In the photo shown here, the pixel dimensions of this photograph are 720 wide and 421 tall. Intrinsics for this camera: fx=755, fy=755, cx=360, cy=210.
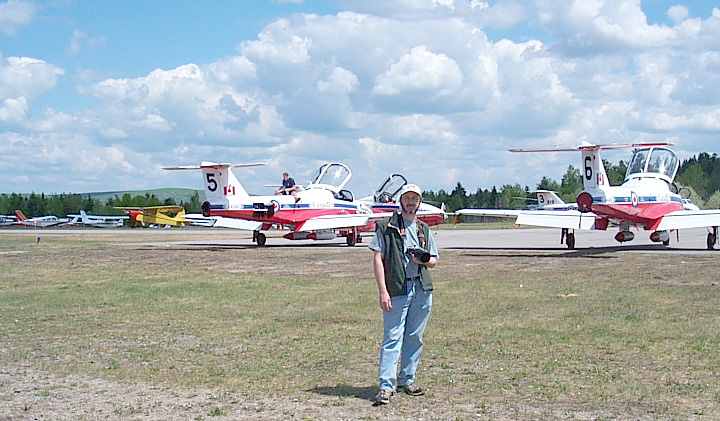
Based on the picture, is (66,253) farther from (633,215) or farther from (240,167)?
(633,215)

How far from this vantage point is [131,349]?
30.9 feet

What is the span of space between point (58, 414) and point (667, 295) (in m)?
10.8

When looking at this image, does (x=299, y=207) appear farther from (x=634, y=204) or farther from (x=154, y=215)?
(x=154, y=215)

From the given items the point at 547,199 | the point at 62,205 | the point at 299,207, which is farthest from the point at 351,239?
the point at 62,205

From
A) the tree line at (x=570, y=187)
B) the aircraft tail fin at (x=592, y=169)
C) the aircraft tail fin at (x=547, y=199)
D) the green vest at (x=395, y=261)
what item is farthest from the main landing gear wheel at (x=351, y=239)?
the tree line at (x=570, y=187)

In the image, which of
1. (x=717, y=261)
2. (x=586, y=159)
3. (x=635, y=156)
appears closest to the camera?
(x=717, y=261)

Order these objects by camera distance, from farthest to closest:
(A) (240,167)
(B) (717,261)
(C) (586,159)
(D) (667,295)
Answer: (A) (240,167)
(C) (586,159)
(B) (717,261)
(D) (667,295)

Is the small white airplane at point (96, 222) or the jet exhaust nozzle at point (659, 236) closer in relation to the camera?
the jet exhaust nozzle at point (659, 236)

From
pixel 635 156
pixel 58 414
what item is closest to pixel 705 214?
pixel 635 156

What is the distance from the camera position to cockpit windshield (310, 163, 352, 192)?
35.5m

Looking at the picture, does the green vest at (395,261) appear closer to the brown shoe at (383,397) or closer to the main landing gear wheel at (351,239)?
the brown shoe at (383,397)

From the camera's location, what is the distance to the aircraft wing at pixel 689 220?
24.5 meters

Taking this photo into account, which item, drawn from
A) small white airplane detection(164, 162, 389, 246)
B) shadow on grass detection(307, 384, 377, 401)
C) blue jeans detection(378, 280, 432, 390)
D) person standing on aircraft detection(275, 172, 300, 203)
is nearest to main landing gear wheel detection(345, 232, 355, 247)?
small white airplane detection(164, 162, 389, 246)

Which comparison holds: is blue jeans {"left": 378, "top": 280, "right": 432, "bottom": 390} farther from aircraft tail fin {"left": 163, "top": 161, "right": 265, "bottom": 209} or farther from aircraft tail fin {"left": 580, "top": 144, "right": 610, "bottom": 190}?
aircraft tail fin {"left": 163, "top": 161, "right": 265, "bottom": 209}
